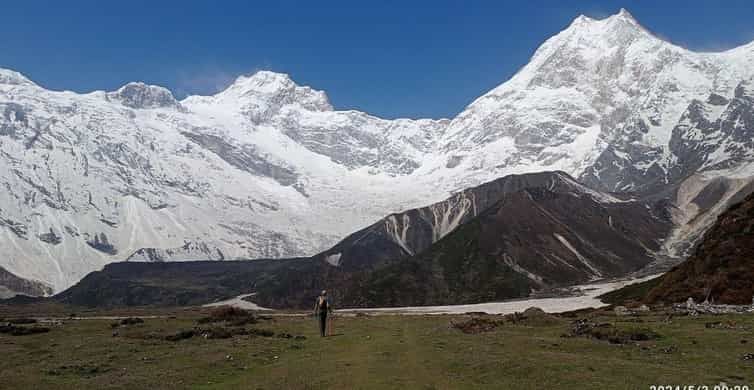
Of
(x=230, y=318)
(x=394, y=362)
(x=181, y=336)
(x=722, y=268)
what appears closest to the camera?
(x=394, y=362)

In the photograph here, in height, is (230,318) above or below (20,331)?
above

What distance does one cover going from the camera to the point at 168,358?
119 feet

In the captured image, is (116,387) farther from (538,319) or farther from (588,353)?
(538,319)

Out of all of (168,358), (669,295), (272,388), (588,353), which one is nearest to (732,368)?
(588,353)

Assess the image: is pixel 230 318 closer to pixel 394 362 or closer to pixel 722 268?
pixel 394 362

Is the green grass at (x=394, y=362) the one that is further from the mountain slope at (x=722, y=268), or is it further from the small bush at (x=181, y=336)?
the mountain slope at (x=722, y=268)

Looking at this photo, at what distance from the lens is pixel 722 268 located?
79812 millimetres

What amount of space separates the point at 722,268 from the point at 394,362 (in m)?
61.4

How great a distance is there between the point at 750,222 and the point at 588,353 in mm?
64162

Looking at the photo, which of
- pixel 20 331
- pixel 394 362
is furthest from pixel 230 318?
pixel 394 362

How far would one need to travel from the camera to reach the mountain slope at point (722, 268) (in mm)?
72438

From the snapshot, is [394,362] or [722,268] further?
[722,268]

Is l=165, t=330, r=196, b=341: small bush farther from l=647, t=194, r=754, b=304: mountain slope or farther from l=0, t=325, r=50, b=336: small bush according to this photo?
l=647, t=194, r=754, b=304: mountain slope

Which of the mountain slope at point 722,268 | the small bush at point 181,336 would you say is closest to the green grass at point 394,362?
the small bush at point 181,336
